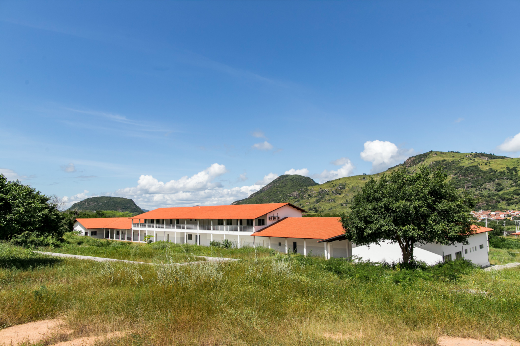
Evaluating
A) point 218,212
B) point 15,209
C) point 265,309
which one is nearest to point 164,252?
point 15,209

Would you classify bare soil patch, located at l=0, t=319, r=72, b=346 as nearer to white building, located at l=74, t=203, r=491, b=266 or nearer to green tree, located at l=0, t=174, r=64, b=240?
green tree, located at l=0, t=174, r=64, b=240

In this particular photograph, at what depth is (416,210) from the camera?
63.3 feet

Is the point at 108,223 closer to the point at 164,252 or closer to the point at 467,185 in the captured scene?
the point at 164,252

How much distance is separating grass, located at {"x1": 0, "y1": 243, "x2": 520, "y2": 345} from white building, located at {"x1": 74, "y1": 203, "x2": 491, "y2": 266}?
14.2 m

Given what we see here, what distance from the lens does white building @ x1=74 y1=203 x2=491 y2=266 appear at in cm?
2536

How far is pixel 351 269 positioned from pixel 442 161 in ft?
476

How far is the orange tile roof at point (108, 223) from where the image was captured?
189 feet

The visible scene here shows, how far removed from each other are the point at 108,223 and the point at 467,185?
393 ft

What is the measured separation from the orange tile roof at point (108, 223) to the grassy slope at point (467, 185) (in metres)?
52.8

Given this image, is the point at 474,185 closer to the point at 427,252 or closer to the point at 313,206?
the point at 313,206

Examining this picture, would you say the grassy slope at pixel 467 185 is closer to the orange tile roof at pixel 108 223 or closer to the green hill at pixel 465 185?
the green hill at pixel 465 185

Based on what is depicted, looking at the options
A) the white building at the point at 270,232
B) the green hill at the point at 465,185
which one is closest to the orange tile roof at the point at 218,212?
the white building at the point at 270,232

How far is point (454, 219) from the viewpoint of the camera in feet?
62.6

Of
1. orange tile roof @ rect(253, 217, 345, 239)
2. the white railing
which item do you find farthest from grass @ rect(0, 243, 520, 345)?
the white railing
